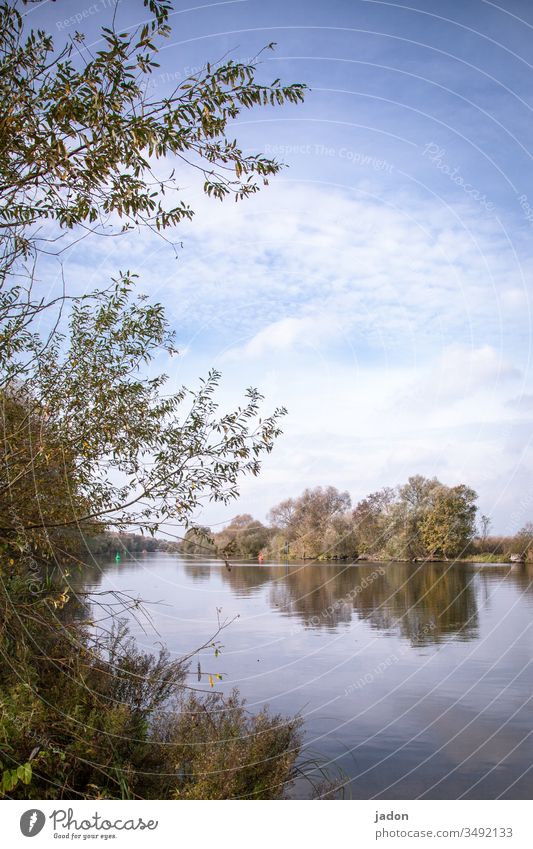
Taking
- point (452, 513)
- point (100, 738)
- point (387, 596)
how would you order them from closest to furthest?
point (100, 738) → point (452, 513) → point (387, 596)

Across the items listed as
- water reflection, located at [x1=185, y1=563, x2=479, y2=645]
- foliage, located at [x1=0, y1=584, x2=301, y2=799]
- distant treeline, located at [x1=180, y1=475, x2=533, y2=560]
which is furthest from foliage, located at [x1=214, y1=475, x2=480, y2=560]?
foliage, located at [x1=0, y1=584, x2=301, y2=799]

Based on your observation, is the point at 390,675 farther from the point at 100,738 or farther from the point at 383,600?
the point at 383,600

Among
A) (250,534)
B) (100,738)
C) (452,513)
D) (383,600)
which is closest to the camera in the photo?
(100,738)

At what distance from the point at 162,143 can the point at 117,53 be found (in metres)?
0.42

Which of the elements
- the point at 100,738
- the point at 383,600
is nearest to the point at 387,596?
the point at 383,600

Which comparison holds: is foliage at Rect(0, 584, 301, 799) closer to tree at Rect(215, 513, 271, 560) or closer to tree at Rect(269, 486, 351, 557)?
tree at Rect(215, 513, 271, 560)

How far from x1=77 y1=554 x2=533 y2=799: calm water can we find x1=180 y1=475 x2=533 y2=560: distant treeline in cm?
152

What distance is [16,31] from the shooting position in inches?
136

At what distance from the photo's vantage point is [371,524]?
43.8ft

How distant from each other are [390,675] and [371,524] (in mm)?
4077

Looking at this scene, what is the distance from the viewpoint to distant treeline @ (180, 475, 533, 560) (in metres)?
9.19

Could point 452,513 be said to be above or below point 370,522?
above

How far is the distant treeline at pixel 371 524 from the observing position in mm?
9192
